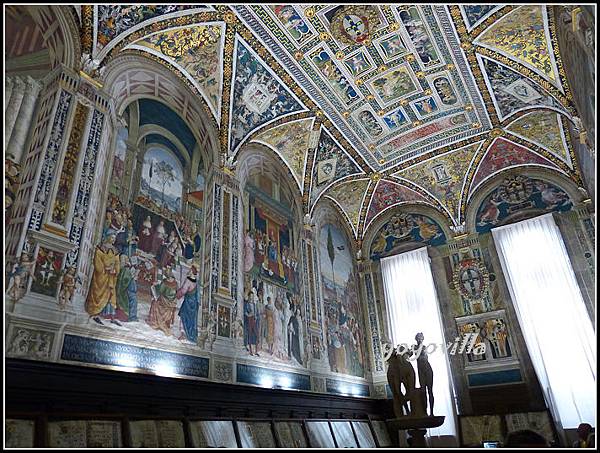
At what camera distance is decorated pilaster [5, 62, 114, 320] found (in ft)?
19.4

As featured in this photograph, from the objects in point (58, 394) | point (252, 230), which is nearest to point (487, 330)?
point (252, 230)

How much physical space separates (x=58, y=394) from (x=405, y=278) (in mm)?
12198

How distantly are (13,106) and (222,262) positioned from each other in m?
4.79

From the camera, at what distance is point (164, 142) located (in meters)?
9.54

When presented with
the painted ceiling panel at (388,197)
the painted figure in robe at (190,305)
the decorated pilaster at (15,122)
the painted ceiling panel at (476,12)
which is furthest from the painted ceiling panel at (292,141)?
the decorated pilaster at (15,122)

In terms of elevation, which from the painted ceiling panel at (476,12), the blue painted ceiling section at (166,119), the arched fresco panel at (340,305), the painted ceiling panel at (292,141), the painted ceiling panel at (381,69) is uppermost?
the painted ceiling panel at (381,69)

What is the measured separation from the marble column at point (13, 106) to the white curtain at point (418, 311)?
12.4m

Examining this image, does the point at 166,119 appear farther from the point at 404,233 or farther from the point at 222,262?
the point at 404,233

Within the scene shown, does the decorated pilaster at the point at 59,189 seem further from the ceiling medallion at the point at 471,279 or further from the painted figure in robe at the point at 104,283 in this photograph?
the ceiling medallion at the point at 471,279

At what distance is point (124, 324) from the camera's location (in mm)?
7051

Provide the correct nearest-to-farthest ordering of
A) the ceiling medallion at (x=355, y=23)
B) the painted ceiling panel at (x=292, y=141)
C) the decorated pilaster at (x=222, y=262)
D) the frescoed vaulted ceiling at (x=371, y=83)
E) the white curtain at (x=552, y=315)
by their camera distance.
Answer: the decorated pilaster at (x=222, y=262) → the frescoed vaulted ceiling at (x=371, y=83) → the ceiling medallion at (x=355, y=23) → the white curtain at (x=552, y=315) → the painted ceiling panel at (x=292, y=141)

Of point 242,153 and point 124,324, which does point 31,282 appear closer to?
point 124,324

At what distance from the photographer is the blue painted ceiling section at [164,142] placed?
9.19 meters

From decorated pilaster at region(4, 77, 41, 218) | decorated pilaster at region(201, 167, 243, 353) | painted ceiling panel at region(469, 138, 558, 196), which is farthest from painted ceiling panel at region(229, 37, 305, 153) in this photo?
painted ceiling panel at region(469, 138, 558, 196)
